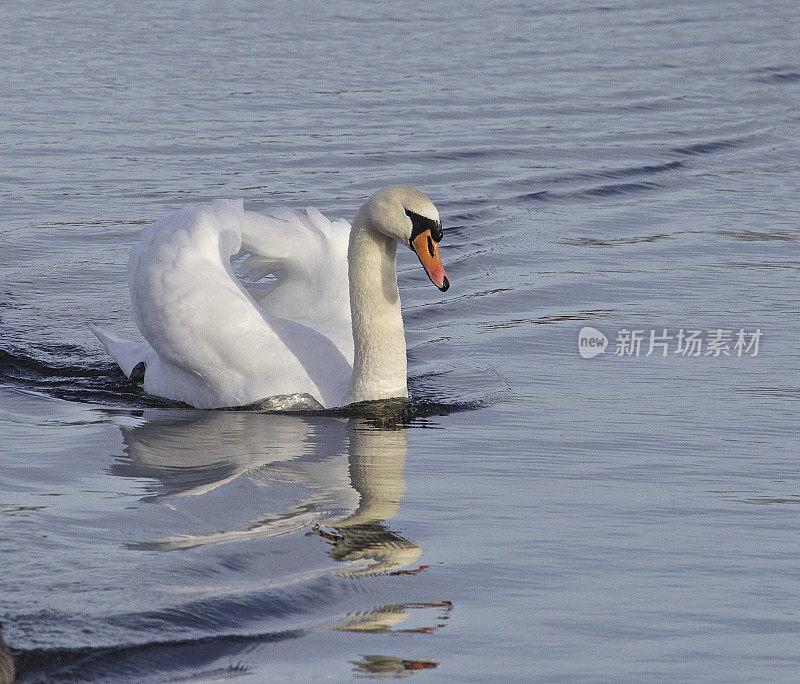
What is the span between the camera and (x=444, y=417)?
7.97 metres

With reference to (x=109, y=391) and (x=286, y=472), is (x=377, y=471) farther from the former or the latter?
(x=109, y=391)

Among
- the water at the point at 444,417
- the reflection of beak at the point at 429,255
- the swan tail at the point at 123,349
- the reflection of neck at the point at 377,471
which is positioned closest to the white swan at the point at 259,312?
the reflection of beak at the point at 429,255

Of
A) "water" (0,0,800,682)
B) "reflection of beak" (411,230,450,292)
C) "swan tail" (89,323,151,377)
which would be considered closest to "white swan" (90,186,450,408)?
"reflection of beak" (411,230,450,292)

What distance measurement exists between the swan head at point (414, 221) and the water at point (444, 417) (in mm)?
840

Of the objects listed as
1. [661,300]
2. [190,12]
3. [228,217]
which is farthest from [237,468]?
[190,12]

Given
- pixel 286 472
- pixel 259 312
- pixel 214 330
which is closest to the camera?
pixel 286 472

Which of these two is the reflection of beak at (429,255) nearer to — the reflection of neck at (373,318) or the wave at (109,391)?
the reflection of neck at (373,318)

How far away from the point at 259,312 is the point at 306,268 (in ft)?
2.26

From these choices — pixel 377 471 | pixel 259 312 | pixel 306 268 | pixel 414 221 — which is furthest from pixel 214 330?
pixel 377 471

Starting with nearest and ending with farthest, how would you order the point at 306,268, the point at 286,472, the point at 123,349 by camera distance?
the point at 286,472
the point at 306,268
the point at 123,349

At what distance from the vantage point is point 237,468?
267 inches

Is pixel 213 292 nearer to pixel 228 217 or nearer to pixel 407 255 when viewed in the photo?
pixel 228 217

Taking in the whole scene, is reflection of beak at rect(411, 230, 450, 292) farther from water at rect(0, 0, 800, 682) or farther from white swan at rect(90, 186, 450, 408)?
water at rect(0, 0, 800, 682)

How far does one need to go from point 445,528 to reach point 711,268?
221 inches
